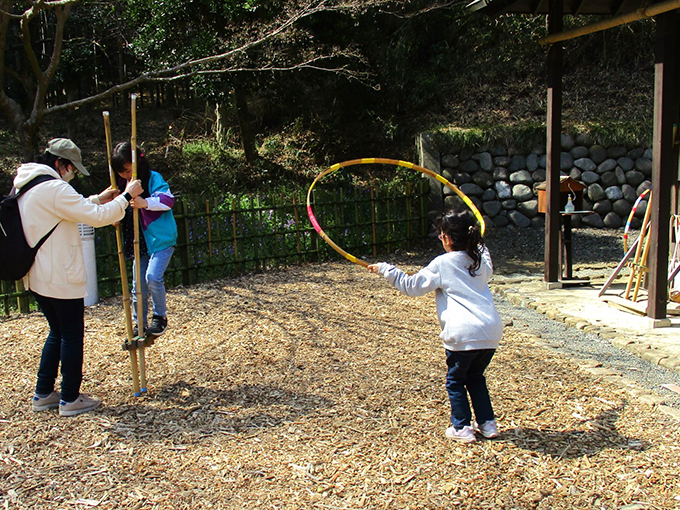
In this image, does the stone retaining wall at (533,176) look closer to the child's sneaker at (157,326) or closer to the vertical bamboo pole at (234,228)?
the vertical bamboo pole at (234,228)

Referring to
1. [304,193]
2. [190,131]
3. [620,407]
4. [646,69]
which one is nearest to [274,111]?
[190,131]

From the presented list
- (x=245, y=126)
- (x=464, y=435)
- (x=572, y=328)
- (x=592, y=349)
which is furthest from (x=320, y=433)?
(x=245, y=126)

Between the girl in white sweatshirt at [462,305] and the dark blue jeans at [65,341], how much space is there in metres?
1.82

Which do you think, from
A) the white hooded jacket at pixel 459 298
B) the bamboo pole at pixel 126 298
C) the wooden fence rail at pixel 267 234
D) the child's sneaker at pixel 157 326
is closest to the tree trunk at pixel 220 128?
the wooden fence rail at pixel 267 234

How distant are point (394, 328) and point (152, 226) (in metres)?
2.48

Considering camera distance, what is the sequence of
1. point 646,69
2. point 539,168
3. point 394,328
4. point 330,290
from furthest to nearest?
point 646,69, point 539,168, point 330,290, point 394,328

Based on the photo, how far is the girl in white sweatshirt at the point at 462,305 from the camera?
10.7ft

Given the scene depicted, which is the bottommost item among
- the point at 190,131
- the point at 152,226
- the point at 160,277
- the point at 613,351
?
the point at 613,351

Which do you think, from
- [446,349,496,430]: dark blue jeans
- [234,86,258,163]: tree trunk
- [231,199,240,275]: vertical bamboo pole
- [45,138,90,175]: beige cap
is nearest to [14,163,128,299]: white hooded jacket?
[45,138,90,175]: beige cap

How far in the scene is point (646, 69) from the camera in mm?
12016

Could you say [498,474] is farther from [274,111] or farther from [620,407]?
[274,111]

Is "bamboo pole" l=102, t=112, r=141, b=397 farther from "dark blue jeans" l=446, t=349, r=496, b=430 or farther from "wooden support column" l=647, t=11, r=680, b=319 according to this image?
"wooden support column" l=647, t=11, r=680, b=319

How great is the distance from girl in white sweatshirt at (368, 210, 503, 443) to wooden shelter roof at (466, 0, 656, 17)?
14.2 feet

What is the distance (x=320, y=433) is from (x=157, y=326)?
159cm
